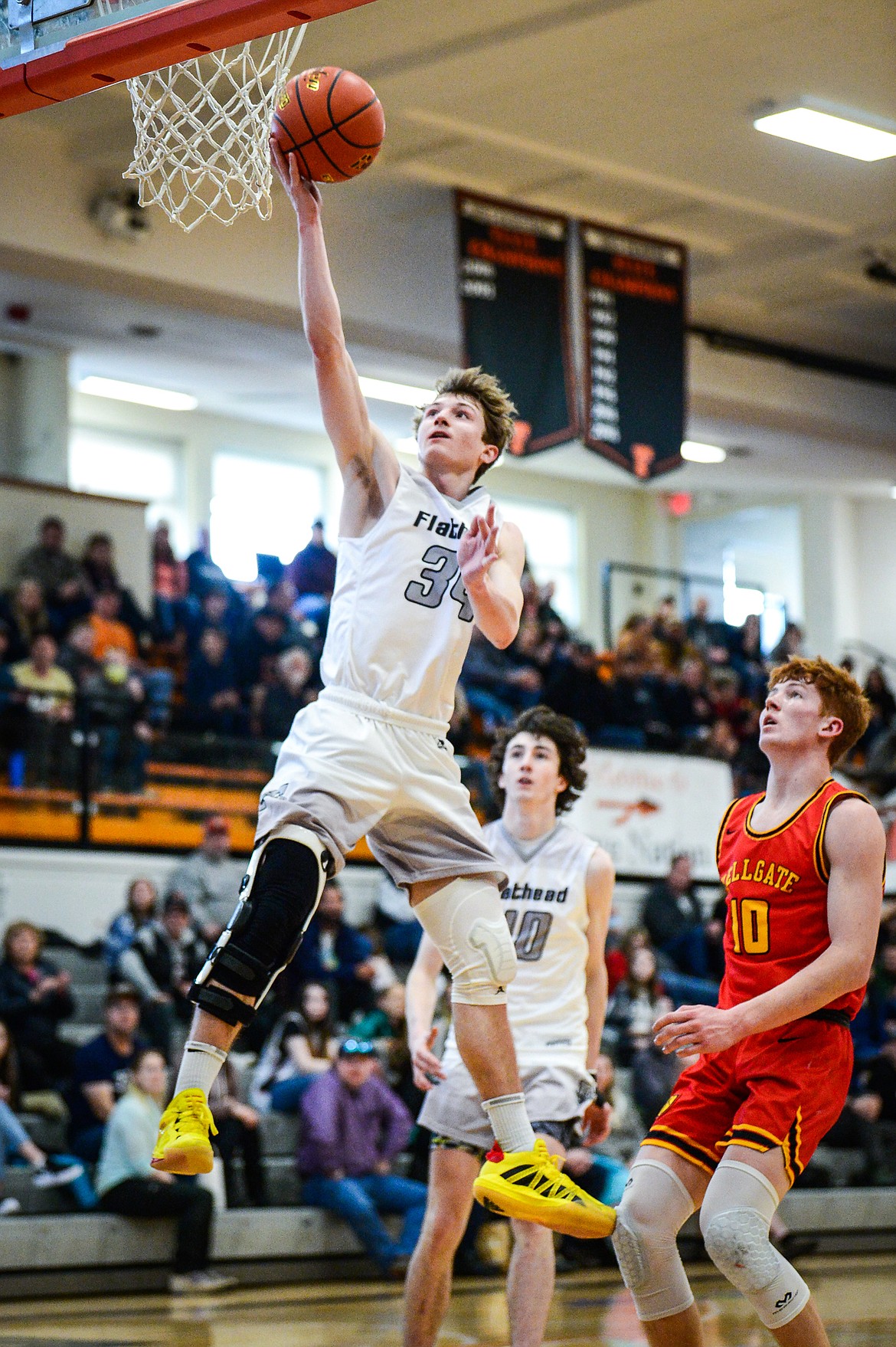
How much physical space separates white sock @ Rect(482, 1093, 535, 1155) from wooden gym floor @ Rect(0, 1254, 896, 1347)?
2715 millimetres

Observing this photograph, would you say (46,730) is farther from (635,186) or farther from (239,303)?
(635,186)

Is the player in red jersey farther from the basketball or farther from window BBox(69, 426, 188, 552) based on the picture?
window BBox(69, 426, 188, 552)

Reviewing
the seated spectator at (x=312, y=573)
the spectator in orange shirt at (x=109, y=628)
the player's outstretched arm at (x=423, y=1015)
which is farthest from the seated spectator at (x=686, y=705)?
the player's outstretched arm at (x=423, y=1015)

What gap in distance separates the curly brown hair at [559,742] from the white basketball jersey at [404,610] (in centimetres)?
139

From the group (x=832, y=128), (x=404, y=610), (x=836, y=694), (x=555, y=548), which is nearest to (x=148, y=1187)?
(x=404, y=610)

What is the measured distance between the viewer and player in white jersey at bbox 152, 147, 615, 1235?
14.5 feet

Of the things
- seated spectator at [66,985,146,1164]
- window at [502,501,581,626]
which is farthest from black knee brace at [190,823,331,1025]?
window at [502,501,581,626]

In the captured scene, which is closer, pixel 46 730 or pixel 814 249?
pixel 46 730

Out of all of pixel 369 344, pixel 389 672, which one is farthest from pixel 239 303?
pixel 389 672

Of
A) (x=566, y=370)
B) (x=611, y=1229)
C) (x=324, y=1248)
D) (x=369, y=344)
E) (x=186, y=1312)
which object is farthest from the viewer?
(x=369, y=344)

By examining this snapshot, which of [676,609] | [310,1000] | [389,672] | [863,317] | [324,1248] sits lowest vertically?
[324,1248]

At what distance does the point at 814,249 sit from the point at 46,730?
25.5 feet

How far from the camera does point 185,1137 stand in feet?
13.6

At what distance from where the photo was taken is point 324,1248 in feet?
31.6
